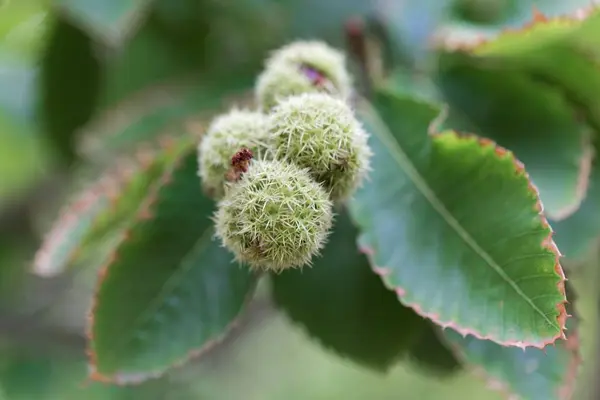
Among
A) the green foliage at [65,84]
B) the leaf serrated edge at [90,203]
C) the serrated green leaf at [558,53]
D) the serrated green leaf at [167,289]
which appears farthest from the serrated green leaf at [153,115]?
the serrated green leaf at [558,53]

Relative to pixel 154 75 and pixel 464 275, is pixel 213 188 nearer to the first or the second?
pixel 464 275

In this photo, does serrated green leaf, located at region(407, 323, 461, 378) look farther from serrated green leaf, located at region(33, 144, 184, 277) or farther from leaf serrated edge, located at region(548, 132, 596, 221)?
serrated green leaf, located at region(33, 144, 184, 277)

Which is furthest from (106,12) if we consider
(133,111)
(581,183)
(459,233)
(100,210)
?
(581,183)

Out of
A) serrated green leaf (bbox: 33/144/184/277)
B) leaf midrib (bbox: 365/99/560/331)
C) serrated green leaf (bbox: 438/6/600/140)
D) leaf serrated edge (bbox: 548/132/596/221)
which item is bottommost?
serrated green leaf (bbox: 33/144/184/277)

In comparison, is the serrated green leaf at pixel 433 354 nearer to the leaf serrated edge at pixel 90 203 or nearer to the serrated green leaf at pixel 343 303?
the serrated green leaf at pixel 343 303

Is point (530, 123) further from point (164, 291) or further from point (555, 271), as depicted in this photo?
point (164, 291)

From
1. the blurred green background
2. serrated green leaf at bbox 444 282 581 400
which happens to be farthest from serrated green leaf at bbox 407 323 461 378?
serrated green leaf at bbox 444 282 581 400

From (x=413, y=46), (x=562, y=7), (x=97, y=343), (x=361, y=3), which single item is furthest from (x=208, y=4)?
(x=97, y=343)
